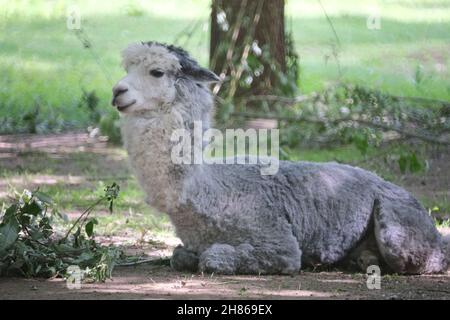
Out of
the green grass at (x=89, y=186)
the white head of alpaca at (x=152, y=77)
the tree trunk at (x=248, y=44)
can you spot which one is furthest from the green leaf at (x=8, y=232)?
the tree trunk at (x=248, y=44)

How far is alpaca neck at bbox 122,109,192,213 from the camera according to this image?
20.5 ft

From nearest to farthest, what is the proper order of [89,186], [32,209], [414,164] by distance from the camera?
[32,209] → [414,164] → [89,186]

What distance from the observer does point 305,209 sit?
663 centimetres

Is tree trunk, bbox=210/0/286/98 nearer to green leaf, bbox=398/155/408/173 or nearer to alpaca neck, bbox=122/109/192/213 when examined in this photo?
green leaf, bbox=398/155/408/173

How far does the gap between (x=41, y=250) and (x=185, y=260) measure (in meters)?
0.94

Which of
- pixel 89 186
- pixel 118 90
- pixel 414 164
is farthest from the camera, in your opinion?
pixel 89 186

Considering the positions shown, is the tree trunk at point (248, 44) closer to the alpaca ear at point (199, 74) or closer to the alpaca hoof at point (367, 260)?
the alpaca ear at point (199, 74)

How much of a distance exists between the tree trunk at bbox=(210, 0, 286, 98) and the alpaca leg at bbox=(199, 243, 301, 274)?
5389 mm

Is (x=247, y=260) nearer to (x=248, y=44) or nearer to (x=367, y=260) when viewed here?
(x=367, y=260)

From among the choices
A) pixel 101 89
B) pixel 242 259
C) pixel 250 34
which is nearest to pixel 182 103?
pixel 242 259

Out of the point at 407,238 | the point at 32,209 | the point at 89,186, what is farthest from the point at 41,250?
the point at 89,186

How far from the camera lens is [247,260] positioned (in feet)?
20.7

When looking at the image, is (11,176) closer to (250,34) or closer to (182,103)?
(250,34)

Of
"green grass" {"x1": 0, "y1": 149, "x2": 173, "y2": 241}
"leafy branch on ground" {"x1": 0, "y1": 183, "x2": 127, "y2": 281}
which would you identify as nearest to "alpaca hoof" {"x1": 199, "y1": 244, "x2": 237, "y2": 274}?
"leafy branch on ground" {"x1": 0, "y1": 183, "x2": 127, "y2": 281}
